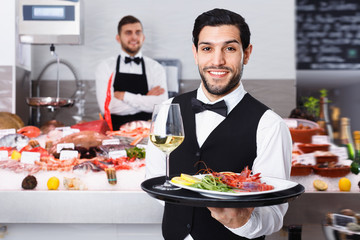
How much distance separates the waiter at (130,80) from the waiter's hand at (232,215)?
9.47ft

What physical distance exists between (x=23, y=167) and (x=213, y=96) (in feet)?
3.53

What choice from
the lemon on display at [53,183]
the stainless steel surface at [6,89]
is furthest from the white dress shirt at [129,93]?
the lemon on display at [53,183]

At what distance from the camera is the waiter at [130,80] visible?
3959 mm

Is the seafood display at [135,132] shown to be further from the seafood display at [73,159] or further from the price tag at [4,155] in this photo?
the price tag at [4,155]

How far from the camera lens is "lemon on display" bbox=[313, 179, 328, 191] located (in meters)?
1.92

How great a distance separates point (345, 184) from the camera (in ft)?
6.36

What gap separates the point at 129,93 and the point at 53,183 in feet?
7.01

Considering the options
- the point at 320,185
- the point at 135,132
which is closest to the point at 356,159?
the point at 320,185

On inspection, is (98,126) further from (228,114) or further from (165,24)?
(165,24)

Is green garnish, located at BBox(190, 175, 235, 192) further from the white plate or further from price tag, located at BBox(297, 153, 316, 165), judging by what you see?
price tag, located at BBox(297, 153, 316, 165)

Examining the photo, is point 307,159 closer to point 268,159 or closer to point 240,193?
point 268,159

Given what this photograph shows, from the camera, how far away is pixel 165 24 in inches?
180

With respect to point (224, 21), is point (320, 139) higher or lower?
lower

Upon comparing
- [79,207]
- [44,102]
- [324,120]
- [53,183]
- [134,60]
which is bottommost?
[79,207]
